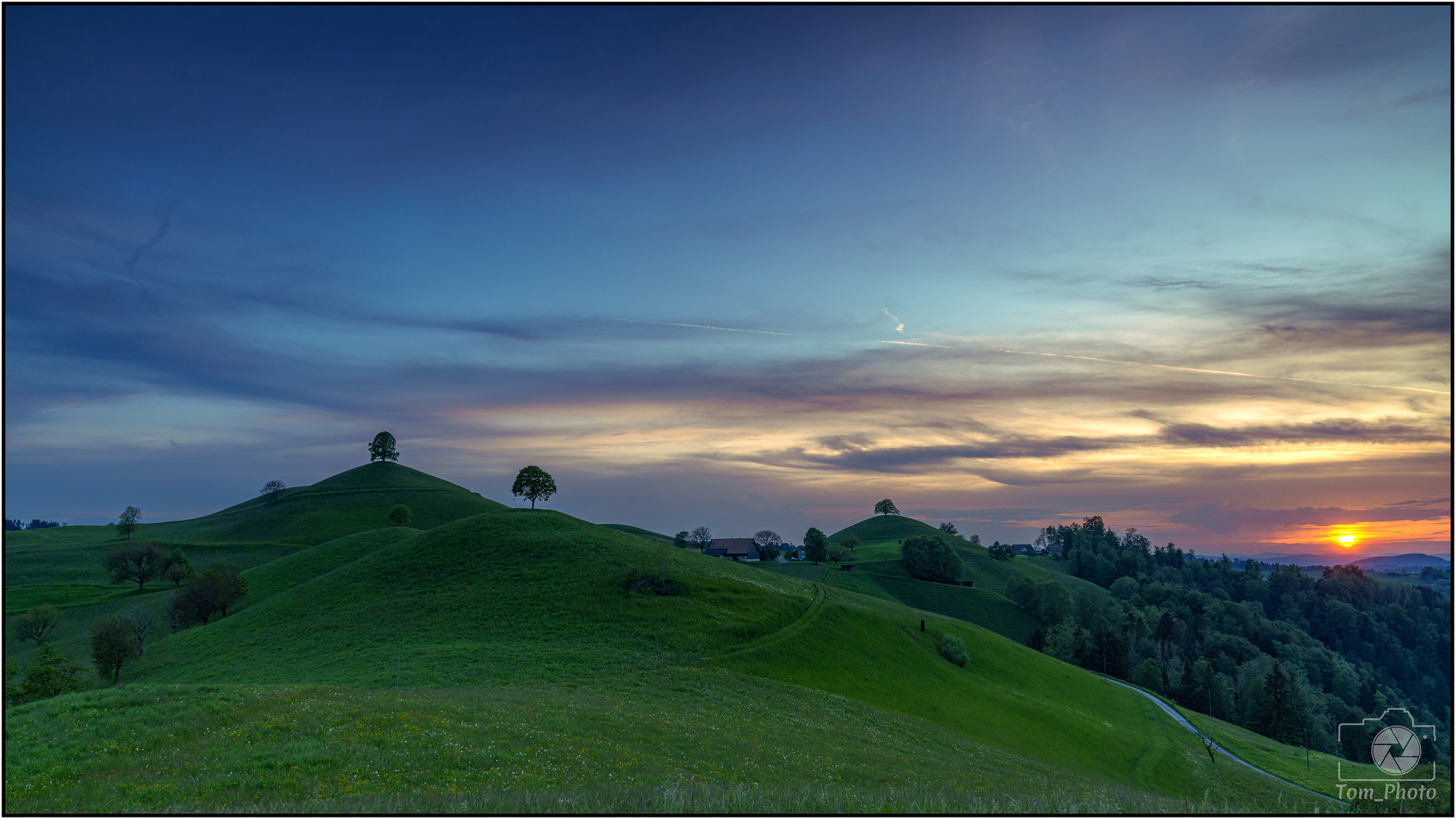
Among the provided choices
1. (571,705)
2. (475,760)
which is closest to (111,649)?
(571,705)

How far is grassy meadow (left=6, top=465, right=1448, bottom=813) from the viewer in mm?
24188

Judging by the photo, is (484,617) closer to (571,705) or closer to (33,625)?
(571,705)

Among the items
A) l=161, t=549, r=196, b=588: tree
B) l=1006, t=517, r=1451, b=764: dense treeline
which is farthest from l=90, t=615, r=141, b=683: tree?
l=1006, t=517, r=1451, b=764: dense treeline

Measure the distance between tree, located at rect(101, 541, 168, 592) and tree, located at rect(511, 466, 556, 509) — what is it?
219 feet

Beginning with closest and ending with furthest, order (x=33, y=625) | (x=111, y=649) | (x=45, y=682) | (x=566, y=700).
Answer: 1. (x=566, y=700)
2. (x=45, y=682)
3. (x=111, y=649)
4. (x=33, y=625)

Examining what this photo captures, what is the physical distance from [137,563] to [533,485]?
243 feet

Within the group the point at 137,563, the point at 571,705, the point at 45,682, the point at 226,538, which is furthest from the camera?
the point at 226,538

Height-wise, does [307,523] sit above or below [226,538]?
above

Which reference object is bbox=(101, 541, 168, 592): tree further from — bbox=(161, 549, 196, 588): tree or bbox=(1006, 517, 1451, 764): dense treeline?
bbox=(1006, 517, 1451, 764): dense treeline

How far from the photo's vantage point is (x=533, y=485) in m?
146

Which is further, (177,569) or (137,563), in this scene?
(137,563)

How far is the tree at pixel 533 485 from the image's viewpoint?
14475 centimetres

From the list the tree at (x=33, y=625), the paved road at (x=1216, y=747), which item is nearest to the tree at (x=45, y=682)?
the tree at (x=33, y=625)

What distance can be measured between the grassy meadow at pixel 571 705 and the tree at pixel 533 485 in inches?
1100
